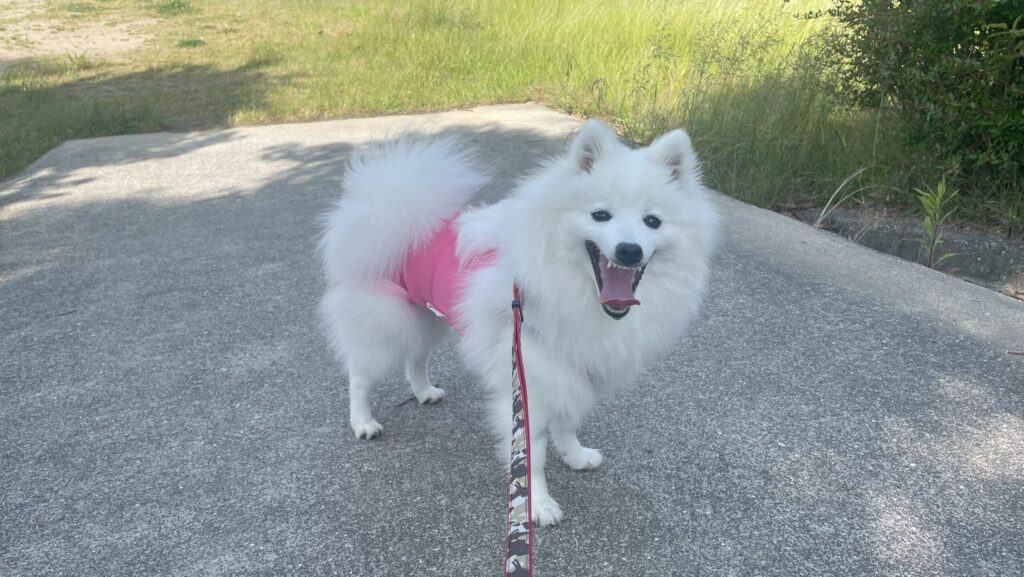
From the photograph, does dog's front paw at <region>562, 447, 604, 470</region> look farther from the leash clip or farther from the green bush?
the green bush

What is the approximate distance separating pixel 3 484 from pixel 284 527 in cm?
116

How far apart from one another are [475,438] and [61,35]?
14.7 metres

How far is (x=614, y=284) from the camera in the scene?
214 centimetres

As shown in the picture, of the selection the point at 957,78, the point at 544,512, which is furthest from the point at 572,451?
the point at 957,78

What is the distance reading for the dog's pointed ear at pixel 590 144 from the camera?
217 cm

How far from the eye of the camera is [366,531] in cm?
246

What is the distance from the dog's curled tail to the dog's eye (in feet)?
2.78

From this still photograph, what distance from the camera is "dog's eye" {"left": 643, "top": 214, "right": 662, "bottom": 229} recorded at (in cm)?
216

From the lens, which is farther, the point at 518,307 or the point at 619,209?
the point at 518,307

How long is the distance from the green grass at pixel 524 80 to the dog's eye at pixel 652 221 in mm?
3703

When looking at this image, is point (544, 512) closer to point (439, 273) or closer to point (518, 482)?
point (518, 482)

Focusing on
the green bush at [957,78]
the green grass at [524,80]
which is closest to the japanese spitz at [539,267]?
the green bush at [957,78]

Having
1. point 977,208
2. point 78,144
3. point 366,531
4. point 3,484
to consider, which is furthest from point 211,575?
point 78,144

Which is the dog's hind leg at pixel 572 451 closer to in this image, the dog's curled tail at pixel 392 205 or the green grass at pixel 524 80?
the dog's curled tail at pixel 392 205
